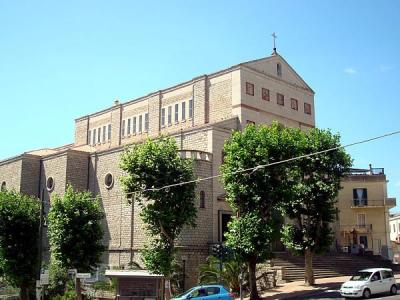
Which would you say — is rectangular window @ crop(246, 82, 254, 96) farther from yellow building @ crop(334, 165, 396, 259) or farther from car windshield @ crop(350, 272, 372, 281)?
car windshield @ crop(350, 272, 372, 281)

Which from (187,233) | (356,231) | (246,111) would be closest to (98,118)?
(246,111)

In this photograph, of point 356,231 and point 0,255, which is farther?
point 356,231

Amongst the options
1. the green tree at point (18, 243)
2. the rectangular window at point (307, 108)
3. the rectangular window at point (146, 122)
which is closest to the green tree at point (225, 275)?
the green tree at point (18, 243)

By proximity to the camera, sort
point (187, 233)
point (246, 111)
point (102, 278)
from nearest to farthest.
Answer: point (187, 233)
point (102, 278)
point (246, 111)

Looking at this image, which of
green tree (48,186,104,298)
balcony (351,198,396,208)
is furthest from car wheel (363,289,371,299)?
balcony (351,198,396,208)

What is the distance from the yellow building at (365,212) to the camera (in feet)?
169

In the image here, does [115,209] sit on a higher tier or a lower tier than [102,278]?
higher

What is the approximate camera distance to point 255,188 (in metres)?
30.4

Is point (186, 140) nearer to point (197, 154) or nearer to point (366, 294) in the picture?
point (197, 154)

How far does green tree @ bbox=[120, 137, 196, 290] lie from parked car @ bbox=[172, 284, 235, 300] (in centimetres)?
457

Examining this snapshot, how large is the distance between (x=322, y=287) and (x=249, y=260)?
18.5 ft

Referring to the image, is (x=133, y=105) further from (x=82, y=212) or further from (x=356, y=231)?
(x=356, y=231)

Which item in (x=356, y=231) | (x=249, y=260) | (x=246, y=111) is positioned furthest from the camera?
(x=356, y=231)

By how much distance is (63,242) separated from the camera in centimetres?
3250
